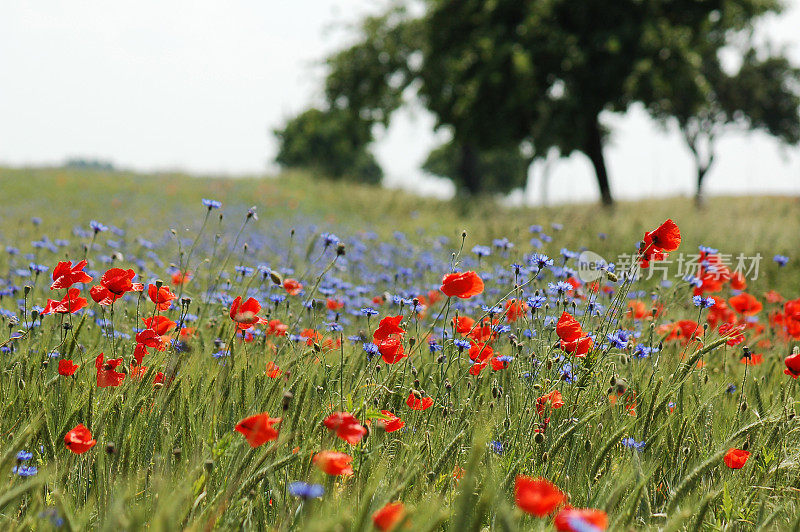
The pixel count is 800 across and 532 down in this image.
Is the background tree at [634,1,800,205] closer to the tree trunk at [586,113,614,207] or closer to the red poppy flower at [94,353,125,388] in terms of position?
the tree trunk at [586,113,614,207]

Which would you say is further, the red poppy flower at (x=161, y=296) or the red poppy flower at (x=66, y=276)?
the red poppy flower at (x=161, y=296)

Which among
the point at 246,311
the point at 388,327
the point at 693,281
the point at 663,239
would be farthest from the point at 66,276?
the point at 693,281

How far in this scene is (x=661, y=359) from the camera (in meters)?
2.53

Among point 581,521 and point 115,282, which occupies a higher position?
point 115,282

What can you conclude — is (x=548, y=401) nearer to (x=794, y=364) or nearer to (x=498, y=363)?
(x=498, y=363)

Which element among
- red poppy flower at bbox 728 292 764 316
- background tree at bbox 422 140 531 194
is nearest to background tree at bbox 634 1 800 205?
background tree at bbox 422 140 531 194

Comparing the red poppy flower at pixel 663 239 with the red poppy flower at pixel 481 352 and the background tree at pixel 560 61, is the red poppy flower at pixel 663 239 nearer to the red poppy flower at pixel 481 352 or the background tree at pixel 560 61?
the red poppy flower at pixel 481 352

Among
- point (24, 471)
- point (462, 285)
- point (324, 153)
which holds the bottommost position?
point (24, 471)

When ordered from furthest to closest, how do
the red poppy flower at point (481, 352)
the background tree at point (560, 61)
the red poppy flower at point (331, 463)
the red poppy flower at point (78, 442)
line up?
A: the background tree at point (560, 61) → the red poppy flower at point (481, 352) → the red poppy flower at point (78, 442) → the red poppy flower at point (331, 463)

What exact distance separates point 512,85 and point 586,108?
6.30ft

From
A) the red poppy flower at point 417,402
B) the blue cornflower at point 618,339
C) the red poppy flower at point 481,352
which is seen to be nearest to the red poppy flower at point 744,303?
the blue cornflower at point 618,339

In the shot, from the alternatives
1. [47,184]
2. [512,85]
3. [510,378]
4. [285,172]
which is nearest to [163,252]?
[510,378]

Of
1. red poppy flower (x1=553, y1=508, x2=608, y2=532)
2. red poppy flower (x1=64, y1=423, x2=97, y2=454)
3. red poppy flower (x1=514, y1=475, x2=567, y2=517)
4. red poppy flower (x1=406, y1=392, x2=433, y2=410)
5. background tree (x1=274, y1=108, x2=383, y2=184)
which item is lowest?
red poppy flower (x1=406, y1=392, x2=433, y2=410)

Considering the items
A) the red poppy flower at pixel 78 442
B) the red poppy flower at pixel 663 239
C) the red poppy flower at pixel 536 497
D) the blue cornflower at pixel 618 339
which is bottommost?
the red poppy flower at pixel 78 442
